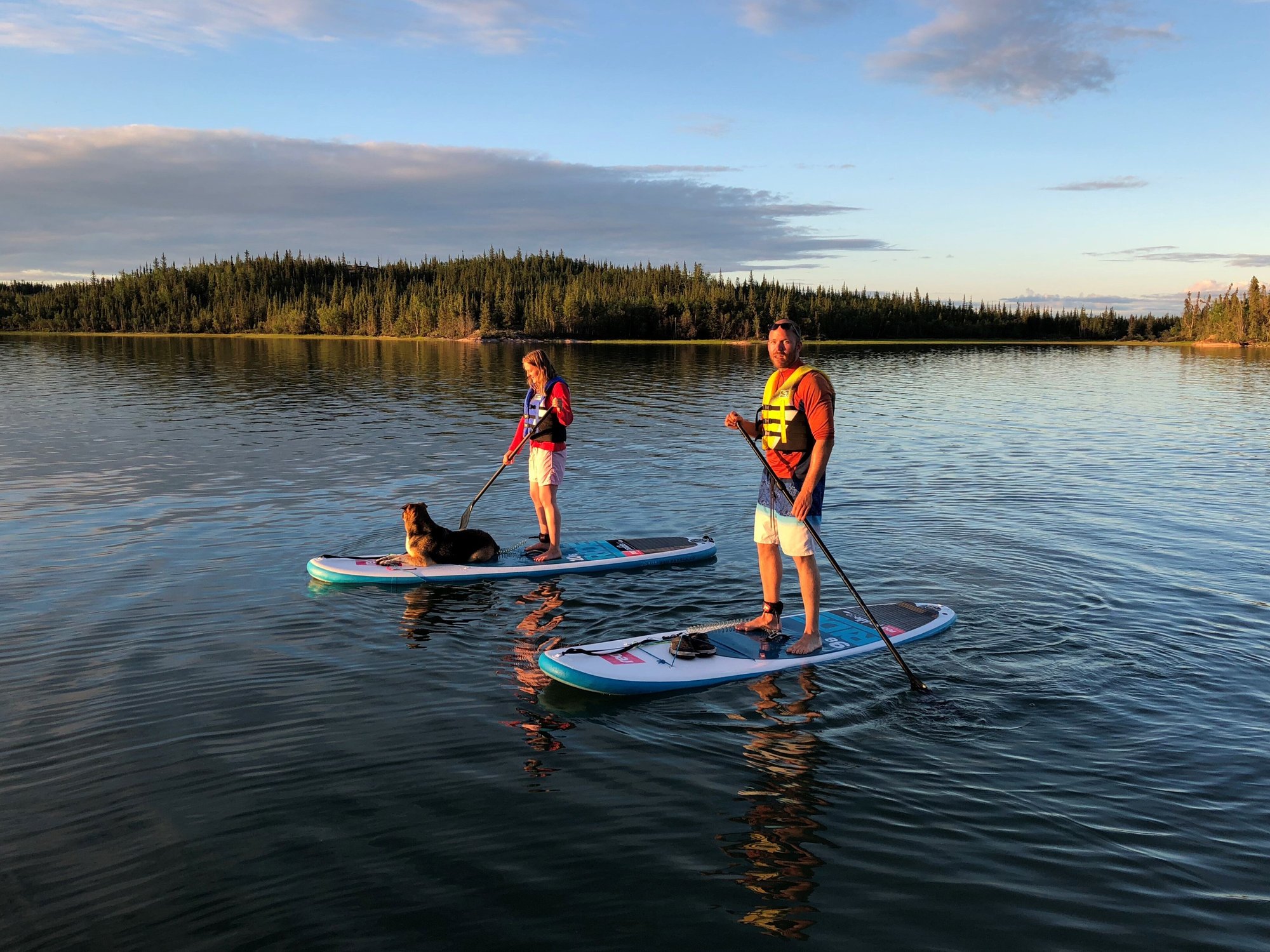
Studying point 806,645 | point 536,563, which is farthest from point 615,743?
point 536,563

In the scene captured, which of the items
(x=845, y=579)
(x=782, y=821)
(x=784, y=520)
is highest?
(x=784, y=520)

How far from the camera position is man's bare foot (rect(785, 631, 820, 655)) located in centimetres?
927

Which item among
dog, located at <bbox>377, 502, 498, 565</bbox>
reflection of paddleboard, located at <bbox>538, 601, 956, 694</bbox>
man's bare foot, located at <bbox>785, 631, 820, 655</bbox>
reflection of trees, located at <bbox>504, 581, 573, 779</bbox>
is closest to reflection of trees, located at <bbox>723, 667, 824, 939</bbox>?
reflection of paddleboard, located at <bbox>538, 601, 956, 694</bbox>

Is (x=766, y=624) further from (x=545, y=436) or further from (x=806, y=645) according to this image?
(x=545, y=436)

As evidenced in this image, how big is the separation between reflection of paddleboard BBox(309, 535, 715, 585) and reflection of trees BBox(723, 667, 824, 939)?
16.0ft

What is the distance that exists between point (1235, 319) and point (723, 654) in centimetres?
18217

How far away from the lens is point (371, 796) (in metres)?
6.69

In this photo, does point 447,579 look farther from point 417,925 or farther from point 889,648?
point 417,925

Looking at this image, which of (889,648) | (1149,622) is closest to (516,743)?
(889,648)

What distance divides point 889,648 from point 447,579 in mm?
6290

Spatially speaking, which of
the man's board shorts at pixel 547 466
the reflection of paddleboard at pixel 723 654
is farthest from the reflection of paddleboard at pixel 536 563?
the reflection of paddleboard at pixel 723 654

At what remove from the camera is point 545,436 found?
503 inches

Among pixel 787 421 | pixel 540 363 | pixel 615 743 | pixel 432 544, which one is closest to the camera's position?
pixel 615 743

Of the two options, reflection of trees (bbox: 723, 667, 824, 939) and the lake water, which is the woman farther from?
reflection of trees (bbox: 723, 667, 824, 939)
